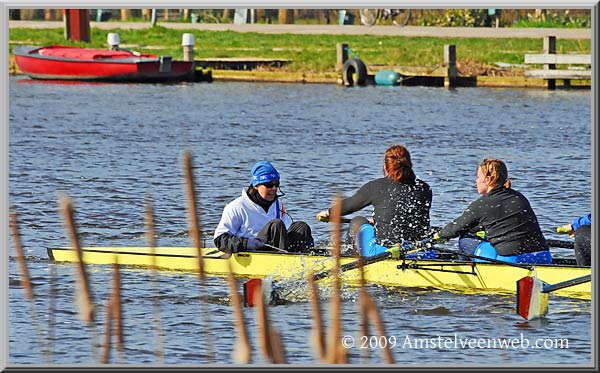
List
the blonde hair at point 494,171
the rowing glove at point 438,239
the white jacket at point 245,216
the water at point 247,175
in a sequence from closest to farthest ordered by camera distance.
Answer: the water at point 247,175 < the blonde hair at point 494,171 < the rowing glove at point 438,239 < the white jacket at point 245,216

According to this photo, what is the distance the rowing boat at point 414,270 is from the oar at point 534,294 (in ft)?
1.00

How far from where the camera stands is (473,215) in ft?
35.8

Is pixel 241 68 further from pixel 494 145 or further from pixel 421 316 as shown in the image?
pixel 421 316

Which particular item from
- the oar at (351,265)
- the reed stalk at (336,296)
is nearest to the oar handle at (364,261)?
the oar at (351,265)

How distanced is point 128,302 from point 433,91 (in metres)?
24.1

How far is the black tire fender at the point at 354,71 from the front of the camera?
3491 centimetres

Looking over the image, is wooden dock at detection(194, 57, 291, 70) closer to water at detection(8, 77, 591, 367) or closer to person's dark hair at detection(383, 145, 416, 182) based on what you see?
water at detection(8, 77, 591, 367)

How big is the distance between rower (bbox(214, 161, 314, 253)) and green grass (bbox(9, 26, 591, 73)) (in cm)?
2474

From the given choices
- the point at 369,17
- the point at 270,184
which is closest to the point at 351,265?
the point at 270,184

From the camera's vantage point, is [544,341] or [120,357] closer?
[120,357]

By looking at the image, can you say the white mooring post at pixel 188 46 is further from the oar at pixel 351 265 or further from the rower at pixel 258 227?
the oar at pixel 351 265

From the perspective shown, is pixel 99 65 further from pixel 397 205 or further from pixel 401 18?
pixel 397 205

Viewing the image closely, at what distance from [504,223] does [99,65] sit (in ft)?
88.6

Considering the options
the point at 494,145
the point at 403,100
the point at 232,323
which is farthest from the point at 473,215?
the point at 403,100
